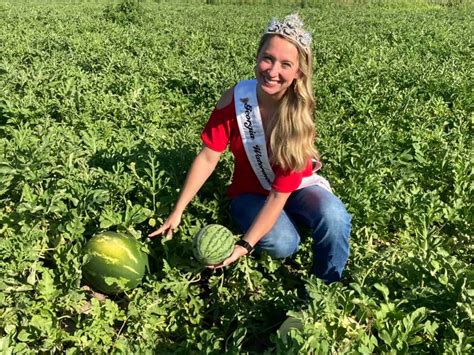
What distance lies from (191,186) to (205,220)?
397 mm

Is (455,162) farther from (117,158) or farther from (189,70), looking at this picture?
(189,70)

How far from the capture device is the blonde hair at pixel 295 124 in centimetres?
313

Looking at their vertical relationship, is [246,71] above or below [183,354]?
above

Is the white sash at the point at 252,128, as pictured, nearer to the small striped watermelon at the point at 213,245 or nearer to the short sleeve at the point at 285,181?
the short sleeve at the point at 285,181

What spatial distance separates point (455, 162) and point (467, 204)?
0.61m

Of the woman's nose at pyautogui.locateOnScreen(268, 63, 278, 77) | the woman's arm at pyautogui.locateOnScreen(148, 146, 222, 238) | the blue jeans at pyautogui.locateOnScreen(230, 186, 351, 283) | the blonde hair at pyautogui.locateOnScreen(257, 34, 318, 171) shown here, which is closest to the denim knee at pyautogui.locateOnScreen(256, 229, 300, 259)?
the blue jeans at pyautogui.locateOnScreen(230, 186, 351, 283)

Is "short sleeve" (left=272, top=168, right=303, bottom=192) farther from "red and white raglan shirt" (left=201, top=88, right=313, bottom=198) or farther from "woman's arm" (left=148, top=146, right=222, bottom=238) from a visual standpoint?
"woman's arm" (left=148, top=146, right=222, bottom=238)

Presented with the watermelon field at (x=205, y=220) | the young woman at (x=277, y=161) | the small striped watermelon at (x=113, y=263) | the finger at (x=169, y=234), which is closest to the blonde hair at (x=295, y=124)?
the young woman at (x=277, y=161)

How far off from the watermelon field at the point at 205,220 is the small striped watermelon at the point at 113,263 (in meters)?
0.10

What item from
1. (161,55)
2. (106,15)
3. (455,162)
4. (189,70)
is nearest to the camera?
(455,162)

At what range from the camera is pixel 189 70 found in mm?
7199

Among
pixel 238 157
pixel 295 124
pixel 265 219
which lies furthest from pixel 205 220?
pixel 295 124

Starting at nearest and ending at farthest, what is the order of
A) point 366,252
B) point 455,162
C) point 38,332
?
1. point 38,332
2. point 366,252
3. point 455,162

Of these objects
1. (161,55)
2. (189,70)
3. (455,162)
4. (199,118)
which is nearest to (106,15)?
(161,55)
